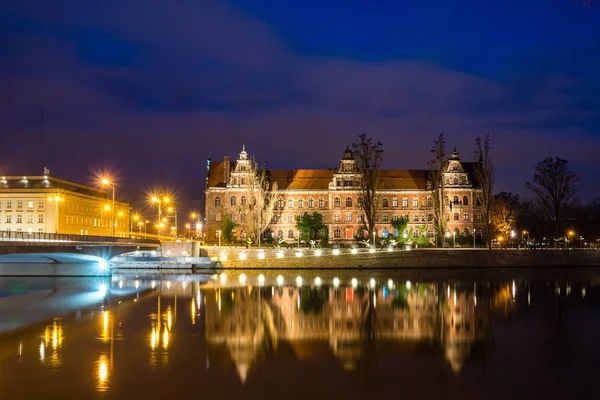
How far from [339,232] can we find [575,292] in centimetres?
5428

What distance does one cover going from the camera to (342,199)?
99.4 meters

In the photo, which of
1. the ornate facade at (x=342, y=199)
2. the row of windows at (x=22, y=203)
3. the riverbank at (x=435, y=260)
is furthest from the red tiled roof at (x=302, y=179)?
the row of windows at (x=22, y=203)

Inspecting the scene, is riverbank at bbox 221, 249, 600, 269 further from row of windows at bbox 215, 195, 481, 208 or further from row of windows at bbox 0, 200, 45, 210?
row of windows at bbox 0, 200, 45, 210

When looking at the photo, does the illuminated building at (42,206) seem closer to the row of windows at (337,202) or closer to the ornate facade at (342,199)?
the ornate facade at (342,199)

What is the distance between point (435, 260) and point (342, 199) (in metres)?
29.6

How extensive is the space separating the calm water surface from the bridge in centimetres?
349

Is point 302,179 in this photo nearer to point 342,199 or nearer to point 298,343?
point 342,199

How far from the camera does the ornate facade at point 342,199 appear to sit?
9856 centimetres

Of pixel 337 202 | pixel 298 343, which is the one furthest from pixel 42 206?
pixel 298 343

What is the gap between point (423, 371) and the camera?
20266mm

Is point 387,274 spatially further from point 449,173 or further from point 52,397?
point 52,397

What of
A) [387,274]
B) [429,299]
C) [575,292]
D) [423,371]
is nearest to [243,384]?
[423,371]

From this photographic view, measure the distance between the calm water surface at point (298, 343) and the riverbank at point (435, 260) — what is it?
2145 cm

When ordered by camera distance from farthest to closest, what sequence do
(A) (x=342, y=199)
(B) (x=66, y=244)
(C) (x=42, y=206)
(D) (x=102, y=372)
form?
(C) (x=42, y=206), (A) (x=342, y=199), (B) (x=66, y=244), (D) (x=102, y=372)
